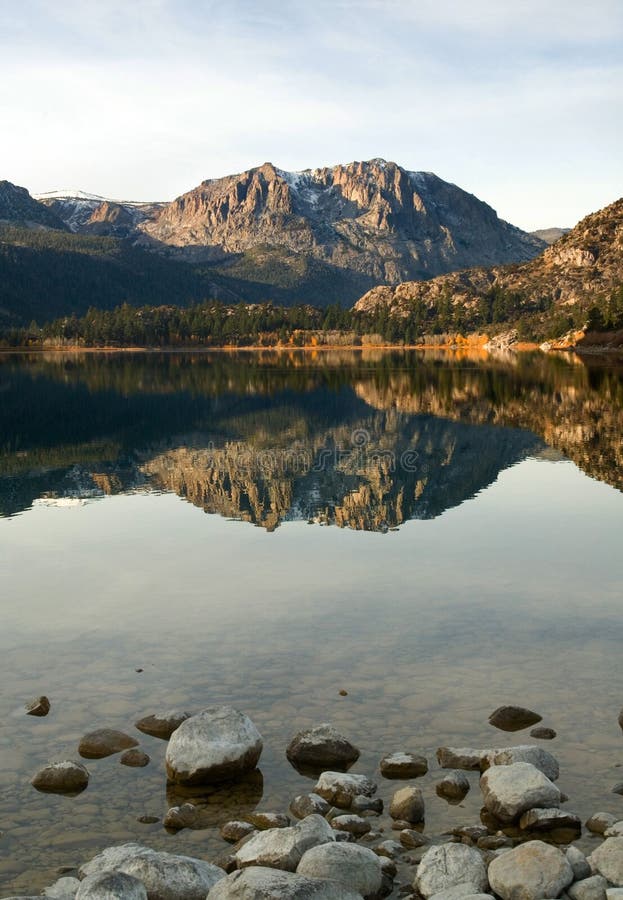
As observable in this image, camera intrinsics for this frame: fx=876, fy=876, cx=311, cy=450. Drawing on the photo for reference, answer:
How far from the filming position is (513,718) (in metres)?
17.7

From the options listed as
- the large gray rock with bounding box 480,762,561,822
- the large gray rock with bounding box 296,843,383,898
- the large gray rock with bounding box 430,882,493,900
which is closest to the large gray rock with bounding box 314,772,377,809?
the large gray rock with bounding box 480,762,561,822

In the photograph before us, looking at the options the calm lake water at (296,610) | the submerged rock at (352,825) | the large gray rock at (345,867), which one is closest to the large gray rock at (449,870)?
the large gray rock at (345,867)

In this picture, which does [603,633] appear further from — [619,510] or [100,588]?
[619,510]

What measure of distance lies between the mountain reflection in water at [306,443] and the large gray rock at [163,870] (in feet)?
82.7

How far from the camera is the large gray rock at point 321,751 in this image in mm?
16094

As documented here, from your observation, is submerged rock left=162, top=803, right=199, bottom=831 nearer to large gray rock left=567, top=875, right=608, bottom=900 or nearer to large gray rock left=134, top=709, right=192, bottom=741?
large gray rock left=134, top=709, right=192, bottom=741

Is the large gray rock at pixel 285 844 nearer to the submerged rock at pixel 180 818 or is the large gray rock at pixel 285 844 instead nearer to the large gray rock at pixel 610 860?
the submerged rock at pixel 180 818

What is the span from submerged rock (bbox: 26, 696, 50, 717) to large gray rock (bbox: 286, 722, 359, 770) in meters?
5.52

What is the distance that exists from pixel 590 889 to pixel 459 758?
14.6 ft

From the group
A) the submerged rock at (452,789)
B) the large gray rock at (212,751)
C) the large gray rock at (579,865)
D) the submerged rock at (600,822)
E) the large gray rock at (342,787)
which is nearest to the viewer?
the large gray rock at (579,865)

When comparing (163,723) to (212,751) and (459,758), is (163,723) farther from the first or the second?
(459,758)

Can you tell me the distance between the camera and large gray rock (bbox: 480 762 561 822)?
14164 mm

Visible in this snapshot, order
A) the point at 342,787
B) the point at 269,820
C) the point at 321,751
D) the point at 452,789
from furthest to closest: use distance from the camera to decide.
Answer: the point at 321,751
the point at 452,789
the point at 342,787
the point at 269,820

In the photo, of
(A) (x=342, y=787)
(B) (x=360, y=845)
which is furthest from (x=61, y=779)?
(B) (x=360, y=845)
